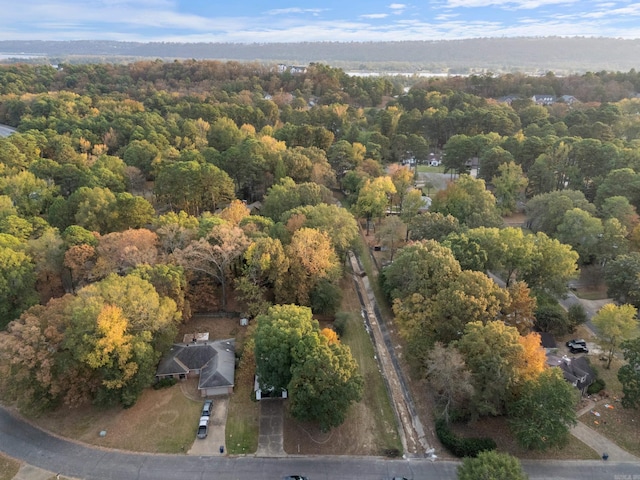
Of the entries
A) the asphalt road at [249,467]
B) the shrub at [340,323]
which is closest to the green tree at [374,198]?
the shrub at [340,323]

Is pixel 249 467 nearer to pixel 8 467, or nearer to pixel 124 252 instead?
pixel 8 467

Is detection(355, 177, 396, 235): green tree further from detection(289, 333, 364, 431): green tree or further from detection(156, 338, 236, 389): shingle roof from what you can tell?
detection(289, 333, 364, 431): green tree

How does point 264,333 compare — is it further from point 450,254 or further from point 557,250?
point 557,250

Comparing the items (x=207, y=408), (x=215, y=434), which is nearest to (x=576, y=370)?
(x=215, y=434)

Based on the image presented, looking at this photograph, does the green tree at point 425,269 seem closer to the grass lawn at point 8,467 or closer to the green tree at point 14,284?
the grass lawn at point 8,467

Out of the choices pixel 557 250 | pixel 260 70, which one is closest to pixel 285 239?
pixel 557 250

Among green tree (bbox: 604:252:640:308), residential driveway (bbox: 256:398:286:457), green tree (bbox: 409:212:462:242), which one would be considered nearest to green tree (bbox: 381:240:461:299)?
green tree (bbox: 409:212:462:242)
